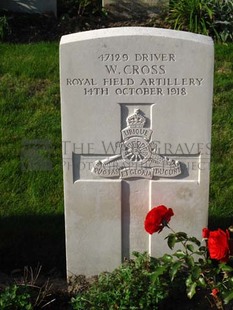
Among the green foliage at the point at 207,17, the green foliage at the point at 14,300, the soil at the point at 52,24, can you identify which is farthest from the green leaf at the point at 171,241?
the soil at the point at 52,24

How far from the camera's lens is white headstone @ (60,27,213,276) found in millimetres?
3973

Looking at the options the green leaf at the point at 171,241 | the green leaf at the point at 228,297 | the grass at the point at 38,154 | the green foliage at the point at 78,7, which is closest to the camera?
the green leaf at the point at 228,297

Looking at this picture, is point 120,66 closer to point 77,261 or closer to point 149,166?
point 149,166

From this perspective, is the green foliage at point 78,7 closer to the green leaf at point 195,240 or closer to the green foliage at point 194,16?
the green foliage at point 194,16

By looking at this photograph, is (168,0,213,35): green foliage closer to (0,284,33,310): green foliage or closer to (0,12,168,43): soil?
(0,12,168,43): soil

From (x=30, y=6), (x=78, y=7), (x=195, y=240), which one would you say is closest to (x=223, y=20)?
(x=78, y=7)

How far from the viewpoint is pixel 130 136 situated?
4152mm

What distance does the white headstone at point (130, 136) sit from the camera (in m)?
3.97

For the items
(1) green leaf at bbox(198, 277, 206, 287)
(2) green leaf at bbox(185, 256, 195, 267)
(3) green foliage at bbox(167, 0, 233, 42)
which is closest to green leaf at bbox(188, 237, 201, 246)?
(2) green leaf at bbox(185, 256, 195, 267)

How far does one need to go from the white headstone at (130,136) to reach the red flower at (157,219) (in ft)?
0.91

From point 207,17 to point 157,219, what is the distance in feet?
15.1

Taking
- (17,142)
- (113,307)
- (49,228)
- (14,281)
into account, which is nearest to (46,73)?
(17,142)

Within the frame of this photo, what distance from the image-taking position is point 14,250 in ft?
16.3

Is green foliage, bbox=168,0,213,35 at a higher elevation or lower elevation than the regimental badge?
higher
